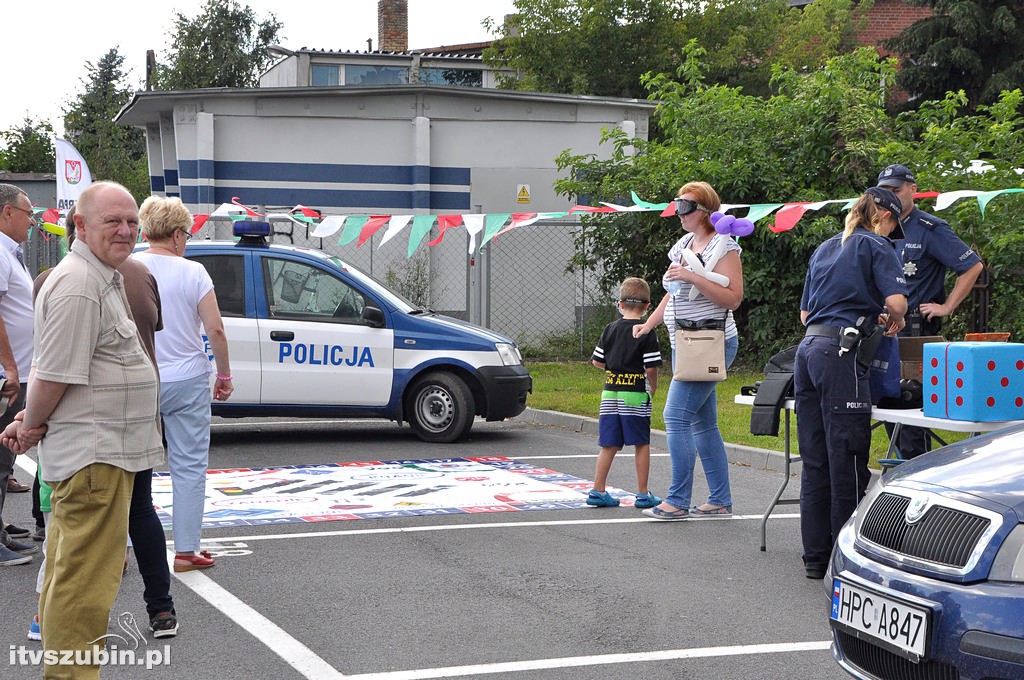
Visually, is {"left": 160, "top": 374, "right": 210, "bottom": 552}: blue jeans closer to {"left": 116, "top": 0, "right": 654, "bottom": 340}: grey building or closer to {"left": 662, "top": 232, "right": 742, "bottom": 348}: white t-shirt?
{"left": 662, "top": 232, "right": 742, "bottom": 348}: white t-shirt

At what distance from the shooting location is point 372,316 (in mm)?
10891

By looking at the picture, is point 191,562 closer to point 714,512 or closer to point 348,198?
point 714,512

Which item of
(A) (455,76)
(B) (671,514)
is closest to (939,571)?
(B) (671,514)

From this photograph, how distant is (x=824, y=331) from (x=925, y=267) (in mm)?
1735

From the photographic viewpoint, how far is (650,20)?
3481 centimetres

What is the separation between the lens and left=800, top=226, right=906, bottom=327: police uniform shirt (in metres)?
5.87

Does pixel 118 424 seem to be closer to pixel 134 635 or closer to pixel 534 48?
pixel 134 635

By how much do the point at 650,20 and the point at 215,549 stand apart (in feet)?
100

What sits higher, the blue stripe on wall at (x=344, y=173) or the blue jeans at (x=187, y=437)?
the blue stripe on wall at (x=344, y=173)

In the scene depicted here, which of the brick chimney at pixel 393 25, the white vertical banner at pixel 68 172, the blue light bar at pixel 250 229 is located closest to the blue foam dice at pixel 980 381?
the blue light bar at pixel 250 229

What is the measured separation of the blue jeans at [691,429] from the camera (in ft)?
24.1

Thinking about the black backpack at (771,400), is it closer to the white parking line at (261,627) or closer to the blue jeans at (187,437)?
the white parking line at (261,627)

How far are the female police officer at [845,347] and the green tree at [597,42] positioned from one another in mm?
28966

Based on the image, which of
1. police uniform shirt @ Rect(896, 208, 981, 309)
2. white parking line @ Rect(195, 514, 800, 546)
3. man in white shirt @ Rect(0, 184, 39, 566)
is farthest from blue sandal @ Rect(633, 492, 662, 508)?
man in white shirt @ Rect(0, 184, 39, 566)
